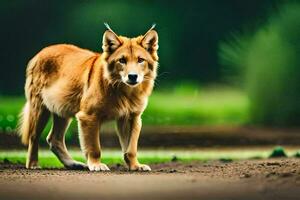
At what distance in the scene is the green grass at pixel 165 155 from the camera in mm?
10812

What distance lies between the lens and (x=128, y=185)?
6.84 metres

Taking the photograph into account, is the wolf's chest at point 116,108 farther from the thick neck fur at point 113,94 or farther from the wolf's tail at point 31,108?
the wolf's tail at point 31,108

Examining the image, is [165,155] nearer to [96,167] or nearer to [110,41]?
[96,167]

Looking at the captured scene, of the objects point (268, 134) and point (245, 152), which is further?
point (268, 134)

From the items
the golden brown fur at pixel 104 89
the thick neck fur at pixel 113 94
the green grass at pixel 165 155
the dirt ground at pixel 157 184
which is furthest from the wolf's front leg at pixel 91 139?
the green grass at pixel 165 155

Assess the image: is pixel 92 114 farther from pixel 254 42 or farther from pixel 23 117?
pixel 254 42

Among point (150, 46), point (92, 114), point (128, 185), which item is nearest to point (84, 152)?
point (92, 114)

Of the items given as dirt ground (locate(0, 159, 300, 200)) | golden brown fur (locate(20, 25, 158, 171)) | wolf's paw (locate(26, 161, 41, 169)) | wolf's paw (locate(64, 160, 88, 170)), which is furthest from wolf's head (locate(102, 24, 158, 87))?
wolf's paw (locate(26, 161, 41, 169))

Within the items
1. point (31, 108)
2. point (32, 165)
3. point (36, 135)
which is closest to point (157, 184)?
point (32, 165)

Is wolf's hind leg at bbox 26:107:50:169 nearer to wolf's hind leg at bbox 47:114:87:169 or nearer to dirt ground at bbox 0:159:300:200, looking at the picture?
wolf's hind leg at bbox 47:114:87:169

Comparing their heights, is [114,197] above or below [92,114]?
Result: below

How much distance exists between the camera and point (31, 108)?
31.8 feet

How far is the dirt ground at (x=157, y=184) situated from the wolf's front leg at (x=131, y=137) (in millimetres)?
418

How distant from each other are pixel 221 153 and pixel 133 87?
10.7ft
